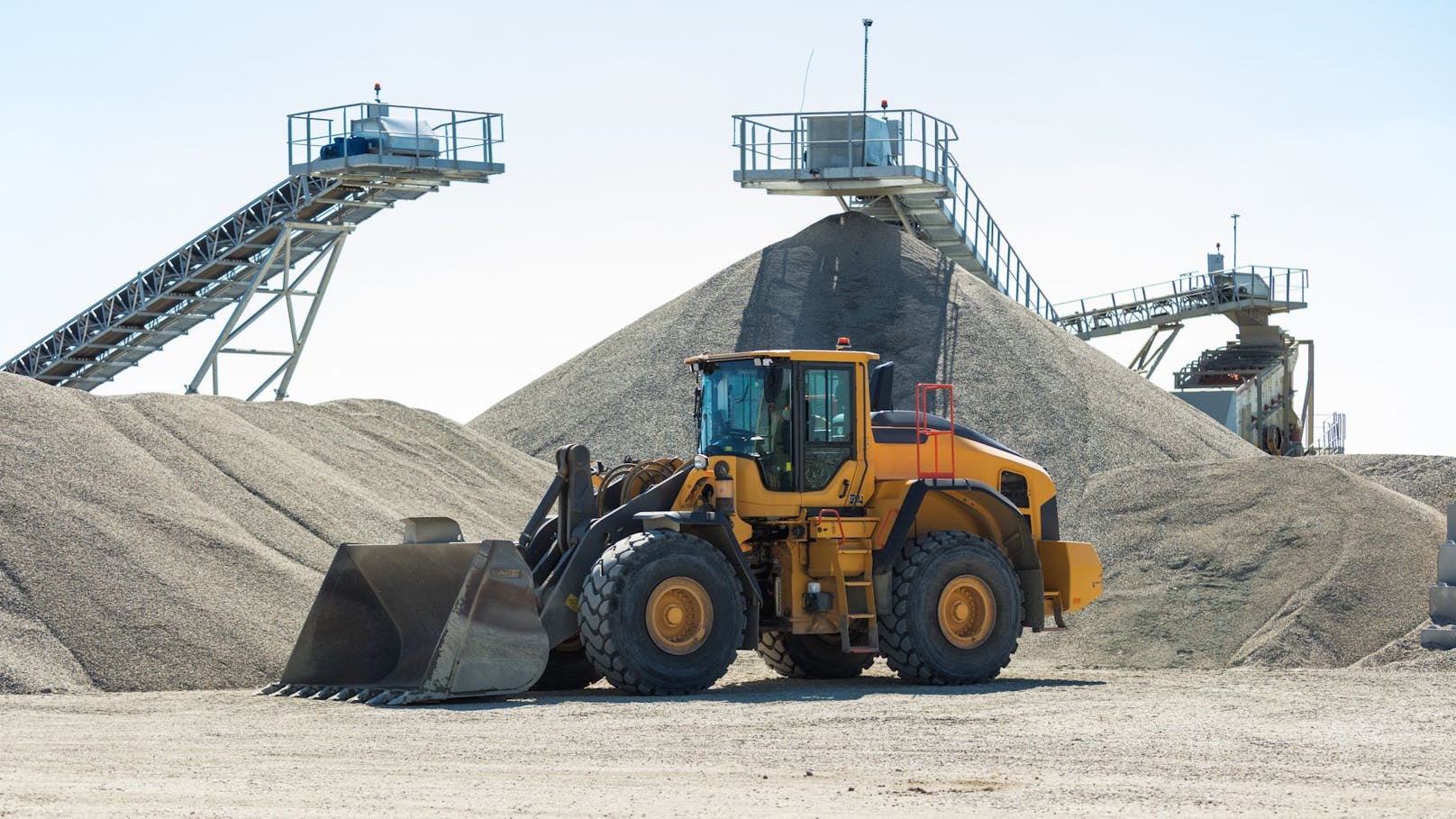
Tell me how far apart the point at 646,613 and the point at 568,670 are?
5.20 ft

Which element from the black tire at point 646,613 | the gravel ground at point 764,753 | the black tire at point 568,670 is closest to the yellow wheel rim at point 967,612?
the gravel ground at point 764,753

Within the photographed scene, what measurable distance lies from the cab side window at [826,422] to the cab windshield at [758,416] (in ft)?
0.56

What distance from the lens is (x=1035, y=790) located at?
1049cm

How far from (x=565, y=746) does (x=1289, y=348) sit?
4048cm

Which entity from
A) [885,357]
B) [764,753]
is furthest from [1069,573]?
[885,357]

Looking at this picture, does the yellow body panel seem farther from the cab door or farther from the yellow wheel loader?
the cab door

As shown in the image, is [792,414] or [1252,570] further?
[1252,570]

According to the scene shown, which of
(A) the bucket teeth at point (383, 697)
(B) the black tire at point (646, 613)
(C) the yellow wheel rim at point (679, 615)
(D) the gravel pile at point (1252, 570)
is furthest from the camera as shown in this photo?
(D) the gravel pile at point (1252, 570)

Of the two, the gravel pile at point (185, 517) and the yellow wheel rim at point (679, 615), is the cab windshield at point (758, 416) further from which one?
the gravel pile at point (185, 517)

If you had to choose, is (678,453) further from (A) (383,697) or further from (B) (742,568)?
(A) (383,697)

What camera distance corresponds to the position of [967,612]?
1716cm

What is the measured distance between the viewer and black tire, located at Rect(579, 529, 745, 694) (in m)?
15.2

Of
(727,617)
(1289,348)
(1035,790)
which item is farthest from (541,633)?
(1289,348)

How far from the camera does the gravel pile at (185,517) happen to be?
1720 cm
